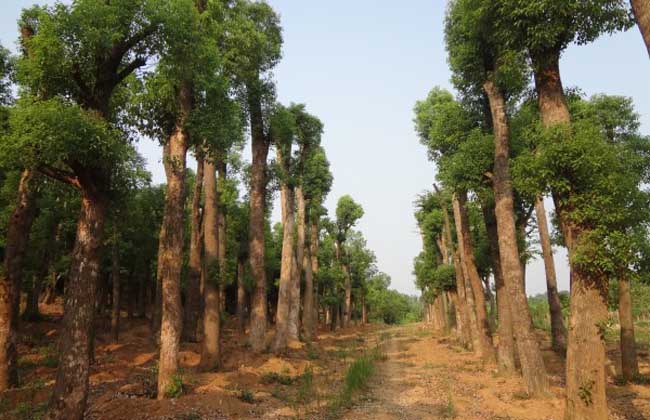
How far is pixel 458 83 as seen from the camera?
50.9 feet

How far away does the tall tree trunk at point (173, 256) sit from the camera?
32.5ft

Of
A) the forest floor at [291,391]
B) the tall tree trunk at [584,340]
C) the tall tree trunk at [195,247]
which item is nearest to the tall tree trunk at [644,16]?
the tall tree trunk at [584,340]

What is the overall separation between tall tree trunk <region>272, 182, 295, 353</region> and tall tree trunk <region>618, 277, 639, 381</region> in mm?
13564

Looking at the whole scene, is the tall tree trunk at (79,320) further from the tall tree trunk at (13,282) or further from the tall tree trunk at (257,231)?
the tall tree trunk at (257,231)

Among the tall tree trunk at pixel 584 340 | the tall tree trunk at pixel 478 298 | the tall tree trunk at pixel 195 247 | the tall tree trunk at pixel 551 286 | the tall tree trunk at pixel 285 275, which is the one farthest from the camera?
the tall tree trunk at pixel 285 275

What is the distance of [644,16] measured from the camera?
614 cm

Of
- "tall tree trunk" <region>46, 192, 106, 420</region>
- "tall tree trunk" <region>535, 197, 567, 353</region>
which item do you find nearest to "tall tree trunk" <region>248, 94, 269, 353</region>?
"tall tree trunk" <region>46, 192, 106, 420</region>

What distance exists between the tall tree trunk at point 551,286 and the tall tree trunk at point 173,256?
16.4 metres

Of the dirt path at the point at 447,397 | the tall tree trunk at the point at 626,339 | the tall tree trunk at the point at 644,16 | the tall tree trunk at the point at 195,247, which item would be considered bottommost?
the dirt path at the point at 447,397

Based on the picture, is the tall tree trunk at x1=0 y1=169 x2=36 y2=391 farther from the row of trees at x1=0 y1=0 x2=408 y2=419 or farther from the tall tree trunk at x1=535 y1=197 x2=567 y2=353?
the tall tree trunk at x1=535 y1=197 x2=567 y2=353

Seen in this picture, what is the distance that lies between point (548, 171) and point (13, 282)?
14216 millimetres

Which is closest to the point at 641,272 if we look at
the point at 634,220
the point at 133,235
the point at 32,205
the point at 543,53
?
the point at 634,220

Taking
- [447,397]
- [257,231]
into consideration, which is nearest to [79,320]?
[447,397]

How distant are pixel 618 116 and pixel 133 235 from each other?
28180mm
